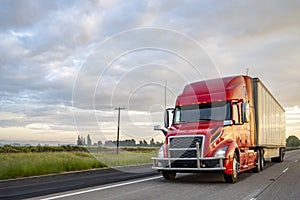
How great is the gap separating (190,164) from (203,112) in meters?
2.16

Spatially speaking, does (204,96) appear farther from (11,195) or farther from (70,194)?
(11,195)

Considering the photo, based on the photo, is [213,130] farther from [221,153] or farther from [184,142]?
[184,142]

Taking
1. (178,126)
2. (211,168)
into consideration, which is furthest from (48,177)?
(211,168)

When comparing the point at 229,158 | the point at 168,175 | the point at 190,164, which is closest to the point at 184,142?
the point at 190,164

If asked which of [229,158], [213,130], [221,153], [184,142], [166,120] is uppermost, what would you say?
[166,120]

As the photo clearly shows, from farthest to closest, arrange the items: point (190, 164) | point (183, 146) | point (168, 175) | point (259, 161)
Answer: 1. point (259, 161)
2. point (168, 175)
3. point (183, 146)
4. point (190, 164)

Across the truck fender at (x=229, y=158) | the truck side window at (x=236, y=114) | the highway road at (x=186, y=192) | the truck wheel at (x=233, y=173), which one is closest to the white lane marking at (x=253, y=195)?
the highway road at (x=186, y=192)

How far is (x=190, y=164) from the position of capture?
11.2 m

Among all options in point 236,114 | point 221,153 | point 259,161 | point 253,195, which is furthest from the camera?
point 259,161

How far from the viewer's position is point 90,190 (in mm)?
10008

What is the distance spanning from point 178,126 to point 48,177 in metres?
5.60

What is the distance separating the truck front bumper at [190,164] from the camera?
1090cm

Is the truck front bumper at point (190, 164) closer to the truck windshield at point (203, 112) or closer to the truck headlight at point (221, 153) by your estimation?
the truck headlight at point (221, 153)

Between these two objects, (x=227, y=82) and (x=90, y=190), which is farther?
(x=227, y=82)
